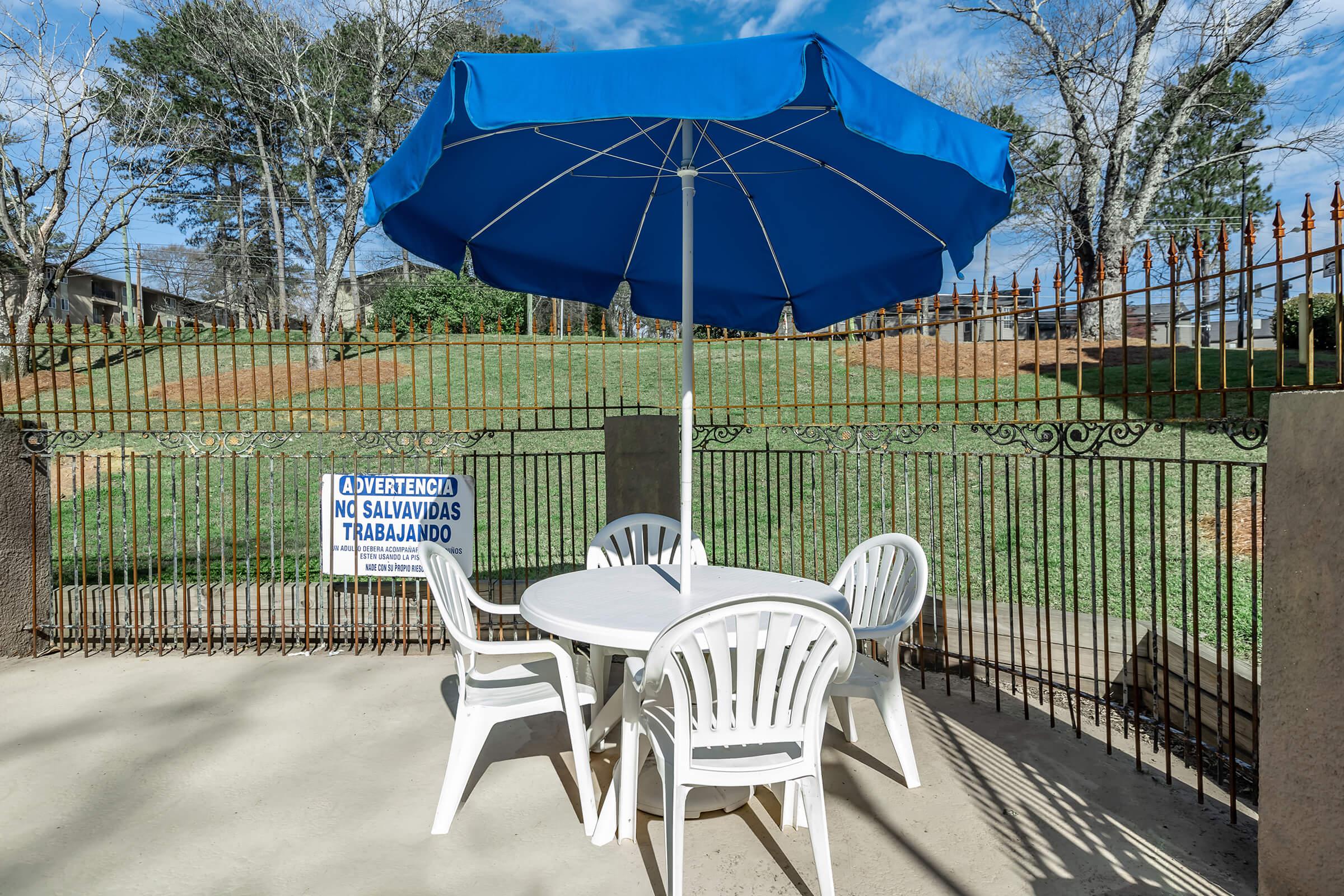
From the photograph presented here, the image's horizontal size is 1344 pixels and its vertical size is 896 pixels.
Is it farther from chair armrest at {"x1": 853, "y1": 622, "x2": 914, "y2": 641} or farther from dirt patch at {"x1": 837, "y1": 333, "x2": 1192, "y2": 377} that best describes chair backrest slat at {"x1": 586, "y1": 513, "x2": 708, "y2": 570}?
dirt patch at {"x1": 837, "y1": 333, "x2": 1192, "y2": 377}

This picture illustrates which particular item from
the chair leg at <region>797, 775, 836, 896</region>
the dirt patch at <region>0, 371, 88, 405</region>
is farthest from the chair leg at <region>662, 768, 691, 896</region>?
the dirt patch at <region>0, 371, 88, 405</region>

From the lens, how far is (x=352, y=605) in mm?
5113

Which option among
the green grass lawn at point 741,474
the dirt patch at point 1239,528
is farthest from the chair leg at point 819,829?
the dirt patch at point 1239,528

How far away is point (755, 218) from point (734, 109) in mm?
1985

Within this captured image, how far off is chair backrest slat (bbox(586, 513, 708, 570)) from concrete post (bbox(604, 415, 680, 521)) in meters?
0.50

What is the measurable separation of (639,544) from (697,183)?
199 centimetres

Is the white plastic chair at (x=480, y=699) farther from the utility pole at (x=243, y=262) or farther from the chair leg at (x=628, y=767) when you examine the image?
the utility pole at (x=243, y=262)

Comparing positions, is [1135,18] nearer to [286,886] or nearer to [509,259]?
[509,259]

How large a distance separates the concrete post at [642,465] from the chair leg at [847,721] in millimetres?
1832

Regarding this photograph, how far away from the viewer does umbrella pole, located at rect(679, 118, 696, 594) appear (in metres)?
3.05

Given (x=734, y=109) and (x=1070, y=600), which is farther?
(x=1070, y=600)

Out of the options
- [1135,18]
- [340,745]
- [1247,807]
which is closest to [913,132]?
[1247,807]

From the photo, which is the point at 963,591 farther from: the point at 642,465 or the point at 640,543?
the point at 640,543

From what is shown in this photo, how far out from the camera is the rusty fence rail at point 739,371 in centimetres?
391
